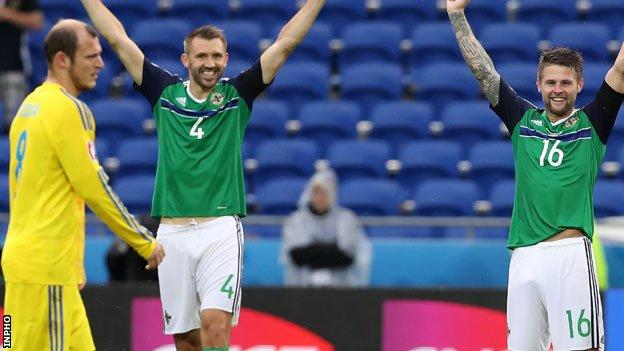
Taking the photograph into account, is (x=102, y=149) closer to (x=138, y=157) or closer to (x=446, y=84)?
(x=138, y=157)

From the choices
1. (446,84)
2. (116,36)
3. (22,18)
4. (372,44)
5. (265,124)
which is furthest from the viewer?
(372,44)

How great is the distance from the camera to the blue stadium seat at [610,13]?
16203 millimetres

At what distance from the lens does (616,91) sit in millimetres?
7234

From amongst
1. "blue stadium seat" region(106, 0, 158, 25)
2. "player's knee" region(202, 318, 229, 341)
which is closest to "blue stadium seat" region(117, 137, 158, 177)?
"blue stadium seat" region(106, 0, 158, 25)

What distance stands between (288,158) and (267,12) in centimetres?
297

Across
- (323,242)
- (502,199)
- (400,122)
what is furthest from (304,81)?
(323,242)

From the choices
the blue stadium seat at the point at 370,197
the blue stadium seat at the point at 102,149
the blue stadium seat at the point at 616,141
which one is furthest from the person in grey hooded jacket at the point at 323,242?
the blue stadium seat at the point at 616,141

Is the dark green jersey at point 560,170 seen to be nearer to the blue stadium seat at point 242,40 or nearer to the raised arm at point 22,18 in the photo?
the blue stadium seat at point 242,40

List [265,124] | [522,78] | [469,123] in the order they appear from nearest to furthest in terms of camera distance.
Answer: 1. [469,123]
2. [265,124]
3. [522,78]

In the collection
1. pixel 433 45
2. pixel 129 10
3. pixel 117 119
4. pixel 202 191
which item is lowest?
pixel 202 191

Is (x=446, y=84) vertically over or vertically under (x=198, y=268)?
over

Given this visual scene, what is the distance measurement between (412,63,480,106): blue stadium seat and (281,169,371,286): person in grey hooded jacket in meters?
4.14

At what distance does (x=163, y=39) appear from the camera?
51.9ft

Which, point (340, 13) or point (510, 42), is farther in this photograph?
point (340, 13)
